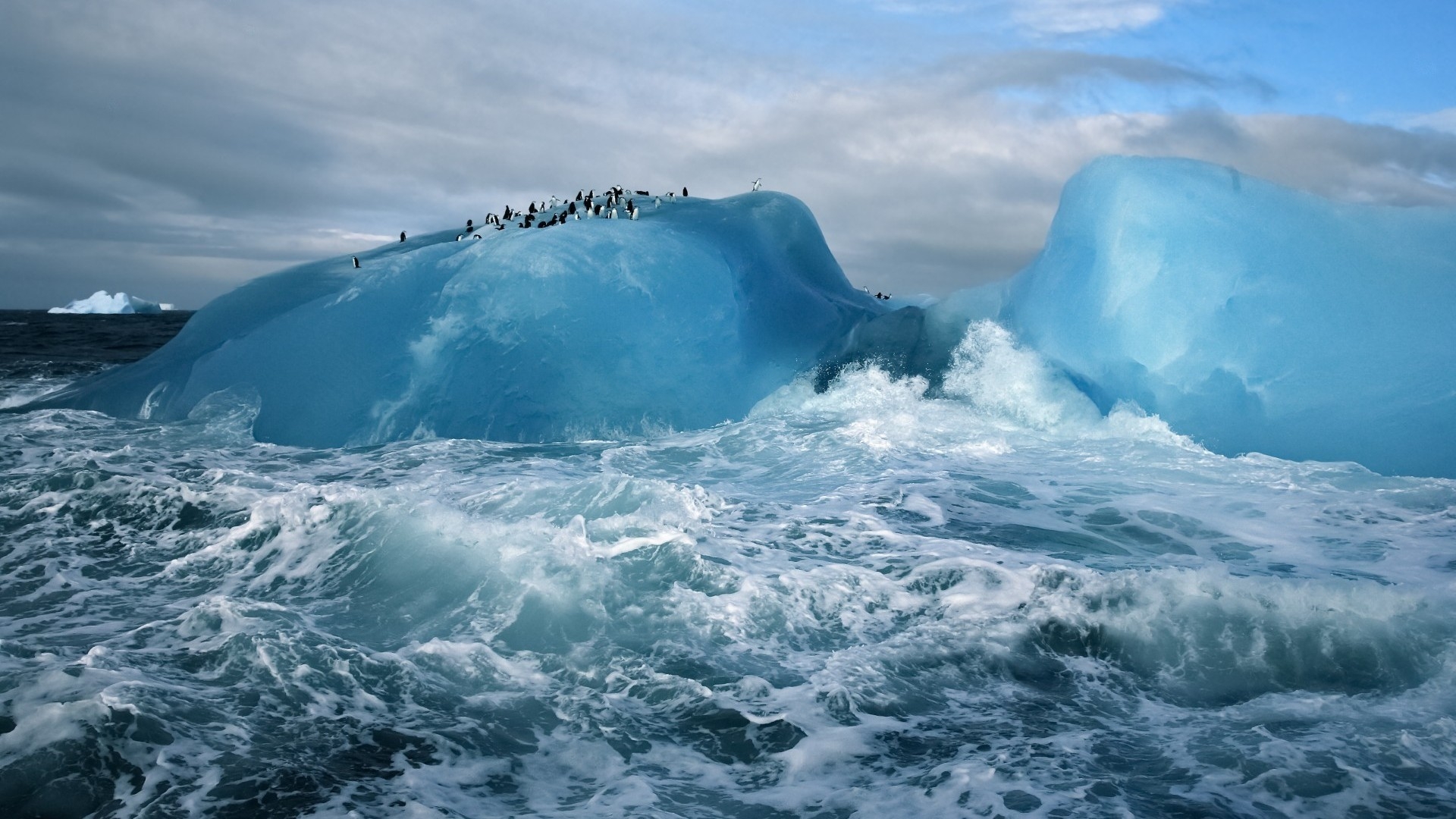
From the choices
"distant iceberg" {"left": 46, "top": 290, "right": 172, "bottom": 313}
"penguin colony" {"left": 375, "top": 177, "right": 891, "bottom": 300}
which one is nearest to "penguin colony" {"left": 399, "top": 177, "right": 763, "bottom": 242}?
"penguin colony" {"left": 375, "top": 177, "right": 891, "bottom": 300}

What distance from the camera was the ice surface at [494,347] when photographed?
36.7 feet

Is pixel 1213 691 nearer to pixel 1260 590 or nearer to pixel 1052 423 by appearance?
pixel 1260 590

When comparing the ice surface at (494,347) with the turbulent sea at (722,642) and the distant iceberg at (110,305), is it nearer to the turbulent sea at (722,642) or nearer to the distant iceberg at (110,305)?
the turbulent sea at (722,642)

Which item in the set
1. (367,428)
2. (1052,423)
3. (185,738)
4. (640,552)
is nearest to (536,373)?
(367,428)

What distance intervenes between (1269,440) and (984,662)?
7.08 m

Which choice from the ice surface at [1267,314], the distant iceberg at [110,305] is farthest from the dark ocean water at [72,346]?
the ice surface at [1267,314]

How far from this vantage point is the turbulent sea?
3670 millimetres

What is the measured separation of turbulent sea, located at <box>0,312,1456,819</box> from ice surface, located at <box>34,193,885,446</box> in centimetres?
215

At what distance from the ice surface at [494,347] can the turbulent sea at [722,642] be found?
2149 millimetres

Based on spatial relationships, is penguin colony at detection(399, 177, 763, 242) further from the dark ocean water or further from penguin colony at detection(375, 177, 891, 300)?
the dark ocean water

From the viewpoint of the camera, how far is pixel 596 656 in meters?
4.91

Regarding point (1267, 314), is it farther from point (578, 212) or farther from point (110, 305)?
point (110, 305)

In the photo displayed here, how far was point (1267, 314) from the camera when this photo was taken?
995 cm

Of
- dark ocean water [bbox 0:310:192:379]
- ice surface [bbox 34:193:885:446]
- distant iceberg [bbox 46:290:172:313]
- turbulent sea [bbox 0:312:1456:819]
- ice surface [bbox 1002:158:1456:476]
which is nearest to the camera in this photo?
turbulent sea [bbox 0:312:1456:819]
